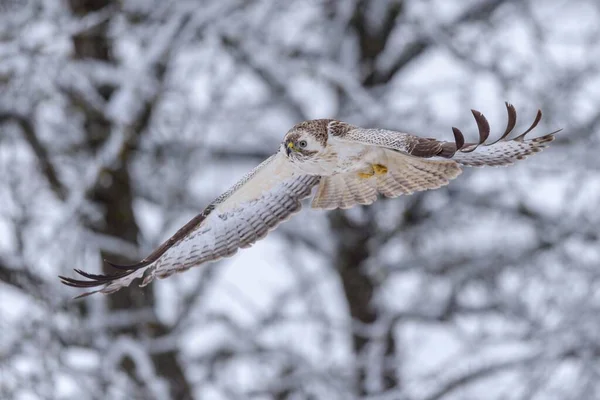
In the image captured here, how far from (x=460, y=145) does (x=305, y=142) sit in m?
1.02

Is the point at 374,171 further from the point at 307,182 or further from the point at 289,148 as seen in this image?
the point at 307,182

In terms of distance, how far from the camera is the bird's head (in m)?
3.81

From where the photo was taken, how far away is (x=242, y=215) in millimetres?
4305

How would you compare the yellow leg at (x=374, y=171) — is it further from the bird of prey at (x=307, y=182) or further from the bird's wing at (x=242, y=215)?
the bird's wing at (x=242, y=215)

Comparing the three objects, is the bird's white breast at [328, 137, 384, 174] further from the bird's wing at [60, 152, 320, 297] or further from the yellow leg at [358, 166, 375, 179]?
the bird's wing at [60, 152, 320, 297]

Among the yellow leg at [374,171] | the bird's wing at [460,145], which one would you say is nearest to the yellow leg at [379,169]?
the yellow leg at [374,171]

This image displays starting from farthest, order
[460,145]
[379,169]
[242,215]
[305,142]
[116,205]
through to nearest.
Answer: [116,205], [242,215], [379,169], [305,142], [460,145]

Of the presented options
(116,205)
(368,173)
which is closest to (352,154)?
(368,173)

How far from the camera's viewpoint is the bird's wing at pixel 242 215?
4047 millimetres

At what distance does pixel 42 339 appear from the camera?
677cm

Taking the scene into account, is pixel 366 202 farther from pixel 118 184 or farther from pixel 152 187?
pixel 152 187

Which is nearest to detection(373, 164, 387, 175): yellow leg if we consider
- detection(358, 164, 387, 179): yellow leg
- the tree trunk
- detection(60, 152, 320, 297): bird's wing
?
detection(358, 164, 387, 179): yellow leg

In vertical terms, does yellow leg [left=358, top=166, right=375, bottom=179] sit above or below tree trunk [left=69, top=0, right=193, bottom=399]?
below

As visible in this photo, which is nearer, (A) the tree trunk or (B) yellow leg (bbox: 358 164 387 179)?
(B) yellow leg (bbox: 358 164 387 179)
